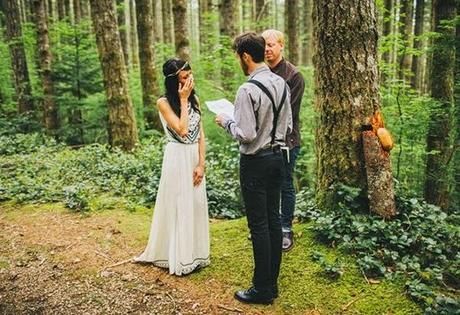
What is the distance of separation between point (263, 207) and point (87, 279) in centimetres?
243

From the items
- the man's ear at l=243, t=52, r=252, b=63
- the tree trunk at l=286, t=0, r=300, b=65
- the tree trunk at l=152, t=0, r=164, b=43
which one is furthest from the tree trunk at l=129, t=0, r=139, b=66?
the man's ear at l=243, t=52, r=252, b=63

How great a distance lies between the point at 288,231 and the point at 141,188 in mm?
3622

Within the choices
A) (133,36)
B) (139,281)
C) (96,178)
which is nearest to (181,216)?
(139,281)

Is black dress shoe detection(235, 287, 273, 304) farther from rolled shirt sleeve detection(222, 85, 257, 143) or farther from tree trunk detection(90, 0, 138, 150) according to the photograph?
tree trunk detection(90, 0, 138, 150)

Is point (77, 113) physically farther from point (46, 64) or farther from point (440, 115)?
point (440, 115)

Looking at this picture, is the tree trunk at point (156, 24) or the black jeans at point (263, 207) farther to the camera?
the tree trunk at point (156, 24)

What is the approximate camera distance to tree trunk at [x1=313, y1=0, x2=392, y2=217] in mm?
4742

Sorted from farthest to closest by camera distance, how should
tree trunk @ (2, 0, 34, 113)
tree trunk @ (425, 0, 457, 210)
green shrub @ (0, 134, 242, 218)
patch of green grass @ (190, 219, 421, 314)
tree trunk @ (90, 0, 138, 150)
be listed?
tree trunk @ (2, 0, 34, 113) → tree trunk @ (90, 0, 138, 150) → tree trunk @ (425, 0, 457, 210) → green shrub @ (0, 134, 242, 218) → patch of green grass @ (190, 219, 421, 314)

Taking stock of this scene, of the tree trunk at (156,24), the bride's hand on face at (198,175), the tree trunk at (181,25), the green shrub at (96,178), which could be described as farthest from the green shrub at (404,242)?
the tree trunk at (156,24)

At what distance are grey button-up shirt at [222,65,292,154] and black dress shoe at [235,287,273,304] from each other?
1.44 m

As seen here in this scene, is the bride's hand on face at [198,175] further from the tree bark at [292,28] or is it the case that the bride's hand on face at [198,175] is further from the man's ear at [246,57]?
the tree bark at [292,28]

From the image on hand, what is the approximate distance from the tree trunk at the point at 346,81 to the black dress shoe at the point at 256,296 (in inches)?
66.8

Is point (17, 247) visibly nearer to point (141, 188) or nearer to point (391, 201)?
point (141, 188)

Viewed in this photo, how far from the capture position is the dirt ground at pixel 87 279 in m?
4.11
